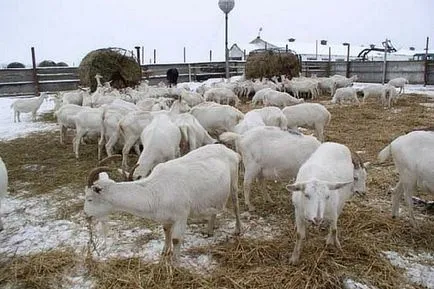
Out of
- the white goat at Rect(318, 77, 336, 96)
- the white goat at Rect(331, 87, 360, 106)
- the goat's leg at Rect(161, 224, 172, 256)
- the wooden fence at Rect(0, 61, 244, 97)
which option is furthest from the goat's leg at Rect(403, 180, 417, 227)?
the wooden fence at Rect(0, 61, 244, 97)

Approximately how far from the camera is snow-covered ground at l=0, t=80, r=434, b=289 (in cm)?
411

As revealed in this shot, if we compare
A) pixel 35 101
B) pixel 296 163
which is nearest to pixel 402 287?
pixel 296 163

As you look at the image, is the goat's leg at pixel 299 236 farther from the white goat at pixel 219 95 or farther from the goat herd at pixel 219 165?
the white goat at pixel 219 95

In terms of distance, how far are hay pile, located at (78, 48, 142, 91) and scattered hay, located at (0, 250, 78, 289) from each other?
1292 centimetres

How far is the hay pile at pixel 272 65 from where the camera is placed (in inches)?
876

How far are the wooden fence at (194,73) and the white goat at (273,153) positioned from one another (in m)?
16.8

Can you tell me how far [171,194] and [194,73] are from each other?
22329 mm

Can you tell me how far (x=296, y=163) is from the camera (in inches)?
211

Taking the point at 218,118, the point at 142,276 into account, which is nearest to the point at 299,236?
the point at 142,276

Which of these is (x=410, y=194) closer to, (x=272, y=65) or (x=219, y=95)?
(x=219, y=95)

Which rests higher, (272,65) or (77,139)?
(272,65)

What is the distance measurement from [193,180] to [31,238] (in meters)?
2.17

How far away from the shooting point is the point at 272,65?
2225 cm

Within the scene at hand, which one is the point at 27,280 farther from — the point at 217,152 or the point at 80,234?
the point at 217,152
